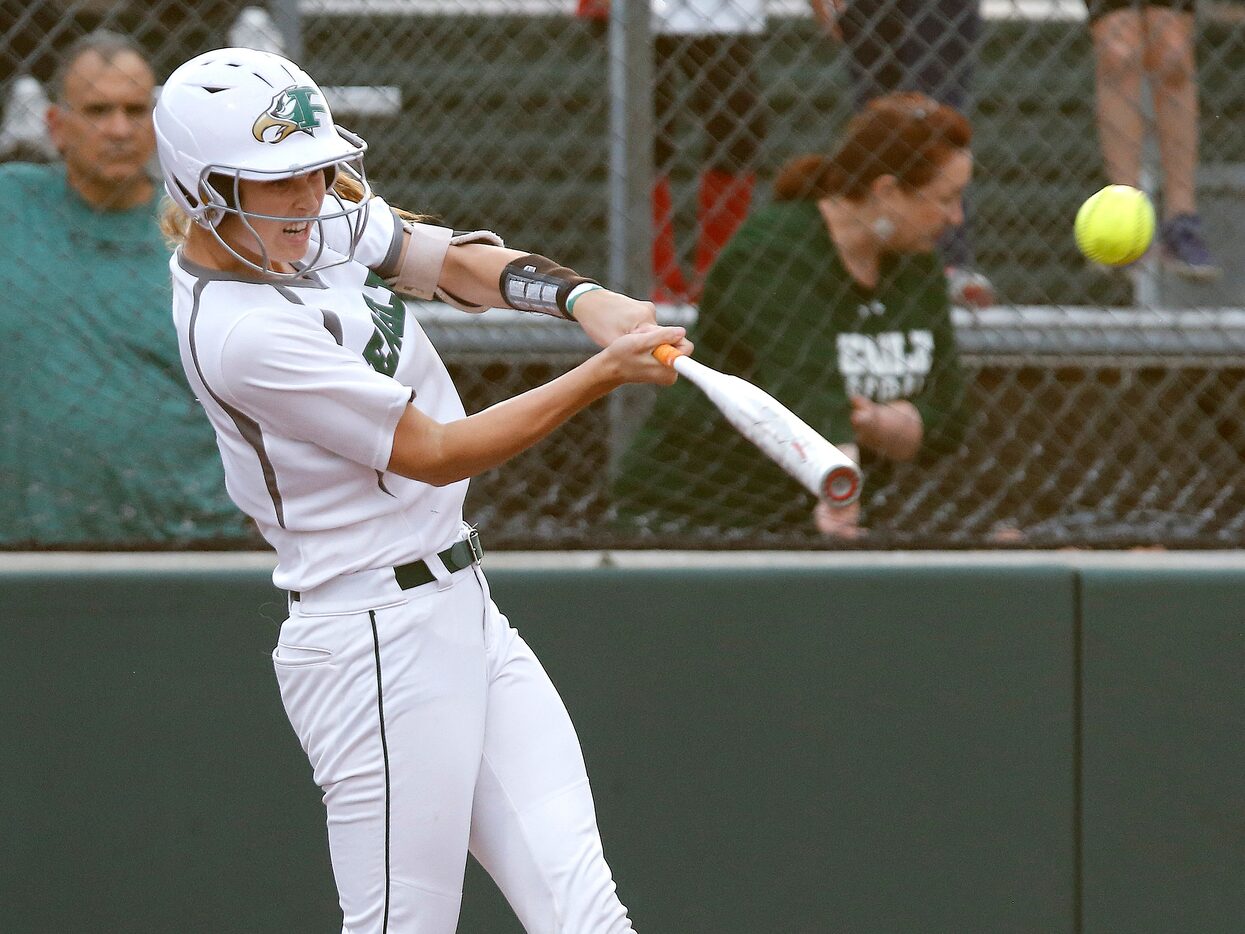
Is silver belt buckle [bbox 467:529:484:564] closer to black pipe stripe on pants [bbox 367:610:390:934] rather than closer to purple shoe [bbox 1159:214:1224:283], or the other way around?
black pipe stripe on pants [bbox 367:610:390:934]

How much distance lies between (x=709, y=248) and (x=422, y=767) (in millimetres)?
1871

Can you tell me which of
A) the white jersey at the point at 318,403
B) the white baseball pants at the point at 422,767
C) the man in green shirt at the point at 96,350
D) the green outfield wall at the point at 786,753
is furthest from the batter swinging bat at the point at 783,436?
the man in green shirt at the point at 96,350

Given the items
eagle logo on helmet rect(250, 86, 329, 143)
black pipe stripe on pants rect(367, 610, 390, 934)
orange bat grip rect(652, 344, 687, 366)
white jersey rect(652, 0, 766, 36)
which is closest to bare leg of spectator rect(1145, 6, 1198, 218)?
white jersey rect(652, 0, 766, 36)

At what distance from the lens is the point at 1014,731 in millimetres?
2973

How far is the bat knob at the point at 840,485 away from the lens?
1851mm

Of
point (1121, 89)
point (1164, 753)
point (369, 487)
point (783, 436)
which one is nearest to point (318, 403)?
point (369, 487)

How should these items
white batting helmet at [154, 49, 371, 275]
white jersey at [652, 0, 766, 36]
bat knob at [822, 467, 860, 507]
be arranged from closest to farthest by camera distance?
bat knob at [822, 467, 860, 507], white batting helmet at [154, 49, 371, 275], white jersey at [652, 0, 766, 36]

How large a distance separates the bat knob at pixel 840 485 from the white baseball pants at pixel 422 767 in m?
0.61

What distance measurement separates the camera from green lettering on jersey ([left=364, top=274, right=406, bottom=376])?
2178 mm

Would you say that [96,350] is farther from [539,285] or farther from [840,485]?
[840,485]

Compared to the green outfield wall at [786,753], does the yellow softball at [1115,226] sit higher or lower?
higher

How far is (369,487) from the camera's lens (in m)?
2.16

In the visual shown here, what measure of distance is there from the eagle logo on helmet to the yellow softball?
160cm

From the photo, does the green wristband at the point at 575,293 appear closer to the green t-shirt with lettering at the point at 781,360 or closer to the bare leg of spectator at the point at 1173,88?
the green t-shirt with lettering at the point at 781,360
